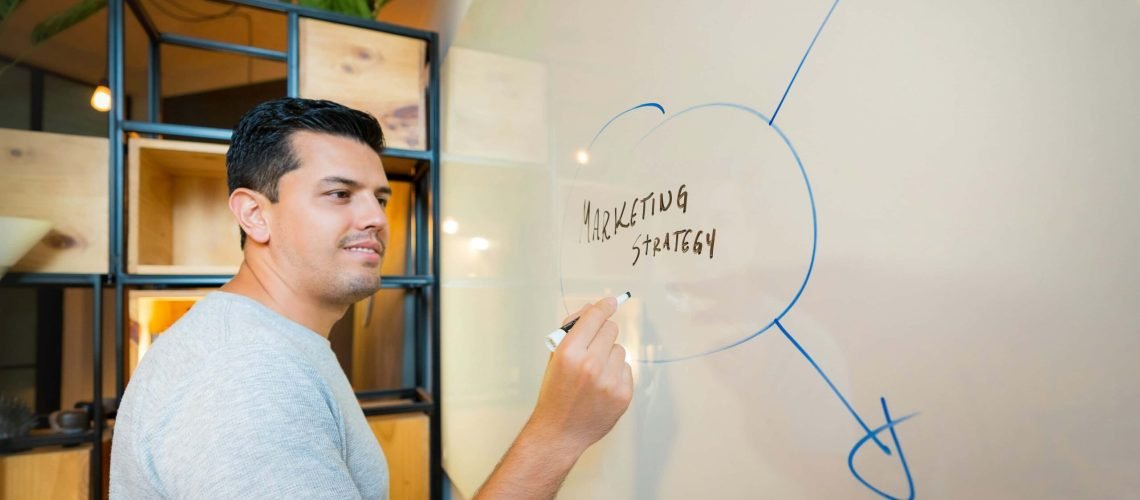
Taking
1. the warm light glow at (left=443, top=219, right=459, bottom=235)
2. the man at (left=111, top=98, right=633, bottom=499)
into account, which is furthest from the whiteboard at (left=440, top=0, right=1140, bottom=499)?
the warm light glow at (left=443, top=219, right=459, bottom=235)

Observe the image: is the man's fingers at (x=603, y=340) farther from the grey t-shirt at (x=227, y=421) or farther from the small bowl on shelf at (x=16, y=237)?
the small bowl on shelf at (x=16, y=237)

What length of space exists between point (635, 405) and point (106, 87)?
1.51 m

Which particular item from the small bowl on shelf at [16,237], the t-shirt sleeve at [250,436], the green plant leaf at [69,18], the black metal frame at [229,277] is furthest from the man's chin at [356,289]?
the green plant leaf at [69,18]

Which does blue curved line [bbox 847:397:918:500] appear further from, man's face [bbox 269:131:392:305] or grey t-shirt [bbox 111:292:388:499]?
man's face [bbox 269:131:392:305]

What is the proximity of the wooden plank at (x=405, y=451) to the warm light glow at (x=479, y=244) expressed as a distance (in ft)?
1.80

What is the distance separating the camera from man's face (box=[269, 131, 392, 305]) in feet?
2.54

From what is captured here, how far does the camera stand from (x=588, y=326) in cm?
57

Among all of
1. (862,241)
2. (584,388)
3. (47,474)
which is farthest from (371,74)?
(862,241)

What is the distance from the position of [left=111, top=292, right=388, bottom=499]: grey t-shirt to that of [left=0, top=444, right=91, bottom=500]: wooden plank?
90 cm

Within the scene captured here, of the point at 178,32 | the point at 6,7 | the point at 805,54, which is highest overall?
the point at 178,32

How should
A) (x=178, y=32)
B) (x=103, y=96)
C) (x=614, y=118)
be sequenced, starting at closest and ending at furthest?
1. (x=614, y=118)
2. (x=103, y=96)
3. (x=178, y=32)

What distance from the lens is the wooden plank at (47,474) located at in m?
1.25

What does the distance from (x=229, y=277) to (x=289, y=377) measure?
104 centimetres

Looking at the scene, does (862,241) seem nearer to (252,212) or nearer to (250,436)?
(250,436)
